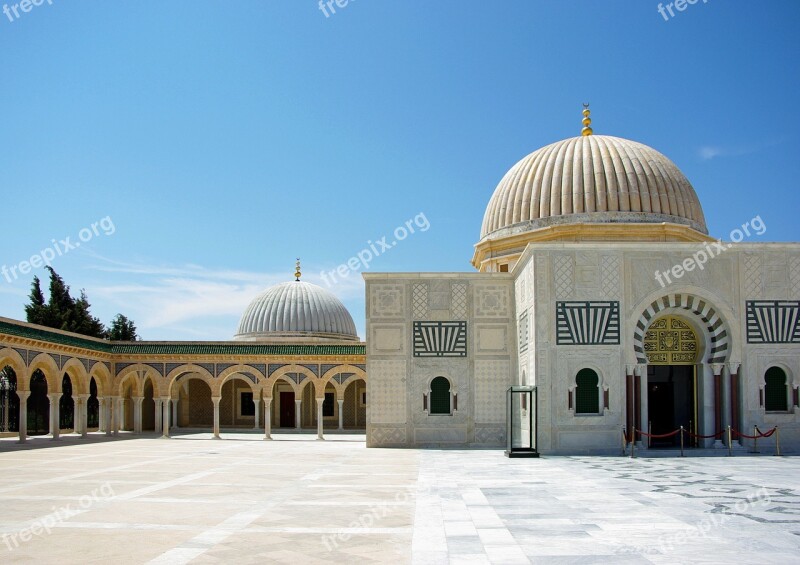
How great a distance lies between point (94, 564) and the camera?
18.9 feet

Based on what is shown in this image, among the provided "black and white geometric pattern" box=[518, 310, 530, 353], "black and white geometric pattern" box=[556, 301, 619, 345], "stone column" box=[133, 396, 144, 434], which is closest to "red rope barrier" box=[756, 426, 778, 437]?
"black and white geometric pattern" box=[556, 301, 619, 345]

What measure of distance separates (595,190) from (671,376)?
5.04m

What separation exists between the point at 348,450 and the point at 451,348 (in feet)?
11.4

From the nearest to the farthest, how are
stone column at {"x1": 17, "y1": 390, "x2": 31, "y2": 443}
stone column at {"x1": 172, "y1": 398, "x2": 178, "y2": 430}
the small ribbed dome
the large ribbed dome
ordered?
the small ribbed dome < stone column at {"x1": 17, "y1": 390, "x2": 31, "y2": 443} < stone column at {"x1": 172, "y1": 398, "x2": 178, "y2": 430} < the large ribbed dome

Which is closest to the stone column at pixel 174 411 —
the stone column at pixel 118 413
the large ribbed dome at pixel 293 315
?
the stone column at pixel 118 413

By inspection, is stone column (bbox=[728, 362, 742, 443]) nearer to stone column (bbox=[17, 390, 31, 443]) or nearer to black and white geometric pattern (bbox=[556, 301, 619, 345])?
black and white geometric pattern (bbox=[556, 301, 619, 345])

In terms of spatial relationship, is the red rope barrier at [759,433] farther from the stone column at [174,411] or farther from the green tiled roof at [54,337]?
the stone column at [174,411]

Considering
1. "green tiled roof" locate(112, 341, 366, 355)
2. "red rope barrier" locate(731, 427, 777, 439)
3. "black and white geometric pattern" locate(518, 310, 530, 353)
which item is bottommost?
"red rope barrier" locate(731, 427, 777, 439)

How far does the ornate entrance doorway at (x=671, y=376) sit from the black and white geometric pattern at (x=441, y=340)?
429cm

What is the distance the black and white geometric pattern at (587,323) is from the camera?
1575 cm

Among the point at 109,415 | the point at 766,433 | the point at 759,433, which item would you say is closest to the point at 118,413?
the point at 109,415

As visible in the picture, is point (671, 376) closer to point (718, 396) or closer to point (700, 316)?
point (718, 396)

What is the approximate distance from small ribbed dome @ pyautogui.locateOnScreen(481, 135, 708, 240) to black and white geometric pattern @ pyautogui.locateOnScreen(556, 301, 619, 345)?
393 cm

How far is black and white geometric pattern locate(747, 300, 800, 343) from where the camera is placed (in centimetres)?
1598
